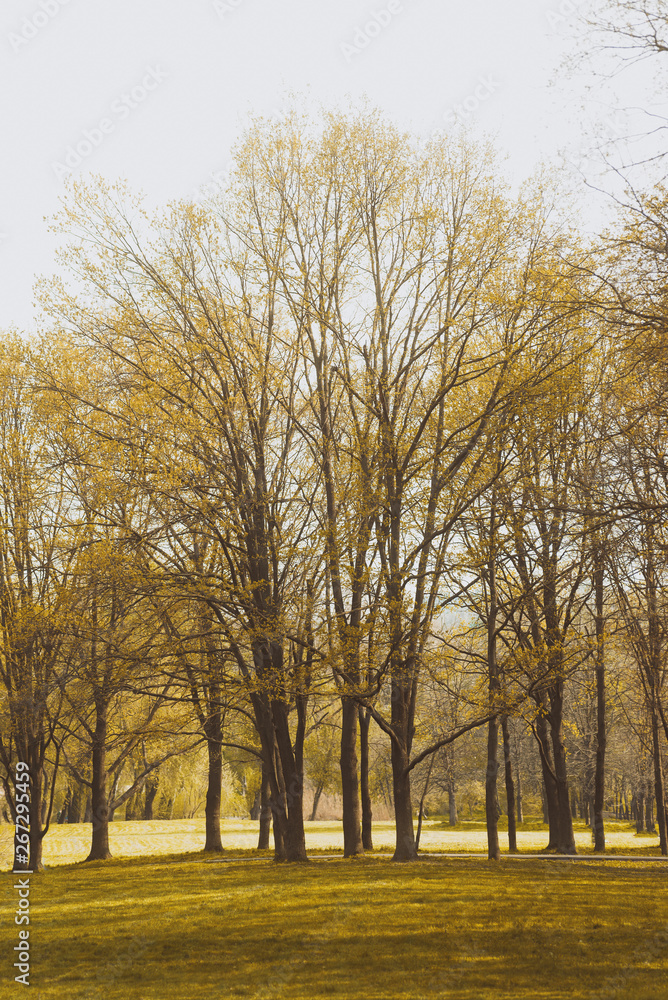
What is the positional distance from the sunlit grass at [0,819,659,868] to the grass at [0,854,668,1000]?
11.6m

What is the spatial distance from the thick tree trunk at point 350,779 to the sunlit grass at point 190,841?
5.84 m

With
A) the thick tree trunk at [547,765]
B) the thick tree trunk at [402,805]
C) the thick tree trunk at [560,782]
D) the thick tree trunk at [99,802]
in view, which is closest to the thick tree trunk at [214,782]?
the thick tree trunk at [99,802]

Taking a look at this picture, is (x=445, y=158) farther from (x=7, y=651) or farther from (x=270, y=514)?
(x=7, y=651)

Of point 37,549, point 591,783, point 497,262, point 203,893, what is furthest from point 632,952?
point 591,783

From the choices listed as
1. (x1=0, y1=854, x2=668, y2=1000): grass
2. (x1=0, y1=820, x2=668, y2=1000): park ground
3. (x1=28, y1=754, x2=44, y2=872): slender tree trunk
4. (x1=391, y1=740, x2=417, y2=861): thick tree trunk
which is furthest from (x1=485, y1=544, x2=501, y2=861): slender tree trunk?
(x1=28, y1=754, x2=44, y2=872): slender tree trunk

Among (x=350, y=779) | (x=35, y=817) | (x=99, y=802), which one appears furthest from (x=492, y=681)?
(x=99, y=802)

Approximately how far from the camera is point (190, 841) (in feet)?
104

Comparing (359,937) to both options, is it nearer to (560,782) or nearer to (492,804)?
(492,804)

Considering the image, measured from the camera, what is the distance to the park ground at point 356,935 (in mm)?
6395

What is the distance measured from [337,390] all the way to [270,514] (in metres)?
5.38

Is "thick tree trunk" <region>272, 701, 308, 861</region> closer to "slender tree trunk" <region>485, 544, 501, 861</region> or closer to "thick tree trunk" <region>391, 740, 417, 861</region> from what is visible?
"thick tree trunk" <region>391, 740, 417, 861</region>

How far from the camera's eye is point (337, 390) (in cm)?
1769

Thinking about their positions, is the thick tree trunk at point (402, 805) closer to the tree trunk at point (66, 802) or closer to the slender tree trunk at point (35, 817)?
the slender tree trunk at point (35, 817)

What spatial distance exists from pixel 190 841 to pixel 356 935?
2633 centimetres
